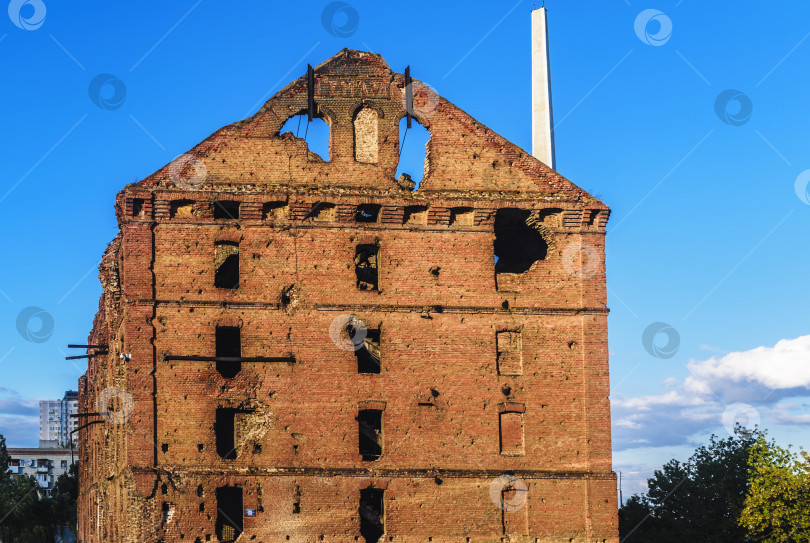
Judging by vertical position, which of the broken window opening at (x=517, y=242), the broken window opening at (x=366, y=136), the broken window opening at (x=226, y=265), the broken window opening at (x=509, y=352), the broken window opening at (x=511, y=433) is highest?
the broken window opening at (x=366, y=136)

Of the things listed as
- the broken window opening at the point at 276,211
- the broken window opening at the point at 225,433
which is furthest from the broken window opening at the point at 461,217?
the broken window opening at the point at 225,433

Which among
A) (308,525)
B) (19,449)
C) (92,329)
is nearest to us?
(308,525)

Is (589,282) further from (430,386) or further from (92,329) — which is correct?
(92,329)

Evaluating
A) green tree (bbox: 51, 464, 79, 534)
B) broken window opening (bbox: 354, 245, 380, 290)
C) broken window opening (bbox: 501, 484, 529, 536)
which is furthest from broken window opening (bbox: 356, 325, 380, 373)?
green tree (bbox: 51, 464, 79, 534)

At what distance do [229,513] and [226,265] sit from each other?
6631mm

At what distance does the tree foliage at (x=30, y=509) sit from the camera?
205 ft

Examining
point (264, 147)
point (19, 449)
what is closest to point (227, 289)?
point (264, 147)

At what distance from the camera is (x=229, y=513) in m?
27.7

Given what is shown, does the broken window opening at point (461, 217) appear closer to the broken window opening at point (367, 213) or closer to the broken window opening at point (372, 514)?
the broken window opening at point (367, 213)

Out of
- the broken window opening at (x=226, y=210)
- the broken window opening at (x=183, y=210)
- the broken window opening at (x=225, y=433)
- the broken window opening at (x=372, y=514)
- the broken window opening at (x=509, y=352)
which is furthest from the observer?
the broken window opening at (x=509, y=352)

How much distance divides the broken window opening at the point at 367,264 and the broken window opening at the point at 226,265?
3300mm

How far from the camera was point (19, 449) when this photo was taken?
125312mm

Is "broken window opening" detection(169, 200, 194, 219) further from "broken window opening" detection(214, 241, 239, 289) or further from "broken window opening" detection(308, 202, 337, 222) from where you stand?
"broken window opening" detection(308, 202, 337, 222)

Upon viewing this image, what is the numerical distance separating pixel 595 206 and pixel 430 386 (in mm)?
6762
